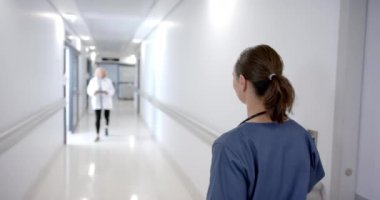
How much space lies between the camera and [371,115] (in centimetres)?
136

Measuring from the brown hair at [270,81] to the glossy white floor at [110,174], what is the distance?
2758 millimetres

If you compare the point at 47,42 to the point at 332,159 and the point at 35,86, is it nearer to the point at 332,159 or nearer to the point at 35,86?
the point at 35,86

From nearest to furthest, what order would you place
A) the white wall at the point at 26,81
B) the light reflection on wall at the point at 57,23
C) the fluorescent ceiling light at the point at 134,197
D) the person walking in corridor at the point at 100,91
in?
1. the white wall at the point at 26,81
2. the fluorescent ceiling light at the point at 134,197
3. the light reflection on wall at the point at 57,23
4. the person walking in corridor at the point at 100,91

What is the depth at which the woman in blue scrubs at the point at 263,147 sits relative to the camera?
1054 mm

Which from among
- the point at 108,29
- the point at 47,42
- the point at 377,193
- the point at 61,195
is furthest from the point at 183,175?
the point at 108,29

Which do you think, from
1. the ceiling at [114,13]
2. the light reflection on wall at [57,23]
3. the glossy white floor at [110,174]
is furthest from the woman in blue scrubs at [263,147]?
the light reflection on wall at [57,23]

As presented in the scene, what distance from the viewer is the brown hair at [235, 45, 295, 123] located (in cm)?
106

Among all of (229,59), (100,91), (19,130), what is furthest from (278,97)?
(100,91)

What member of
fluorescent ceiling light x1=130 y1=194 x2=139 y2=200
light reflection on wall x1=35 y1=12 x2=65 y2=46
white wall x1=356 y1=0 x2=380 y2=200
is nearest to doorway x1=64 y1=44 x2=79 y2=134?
light reflection on wall x1=35 y1=12 x2=65 y2=46

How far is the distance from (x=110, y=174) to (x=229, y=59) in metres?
2.74

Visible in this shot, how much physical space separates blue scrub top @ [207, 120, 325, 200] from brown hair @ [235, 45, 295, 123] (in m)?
0.07

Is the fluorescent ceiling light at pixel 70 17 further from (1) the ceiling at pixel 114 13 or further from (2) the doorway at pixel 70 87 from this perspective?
(2) the doorway at pixel 70 87

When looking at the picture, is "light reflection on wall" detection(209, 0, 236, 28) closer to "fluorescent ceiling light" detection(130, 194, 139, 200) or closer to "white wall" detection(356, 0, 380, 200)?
"white wall" detection(356, 0, 380, 200)

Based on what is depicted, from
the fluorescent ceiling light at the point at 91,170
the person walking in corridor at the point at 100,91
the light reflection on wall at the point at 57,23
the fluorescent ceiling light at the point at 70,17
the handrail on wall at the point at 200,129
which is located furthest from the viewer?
the person walking in corridor at the point at 100,91
